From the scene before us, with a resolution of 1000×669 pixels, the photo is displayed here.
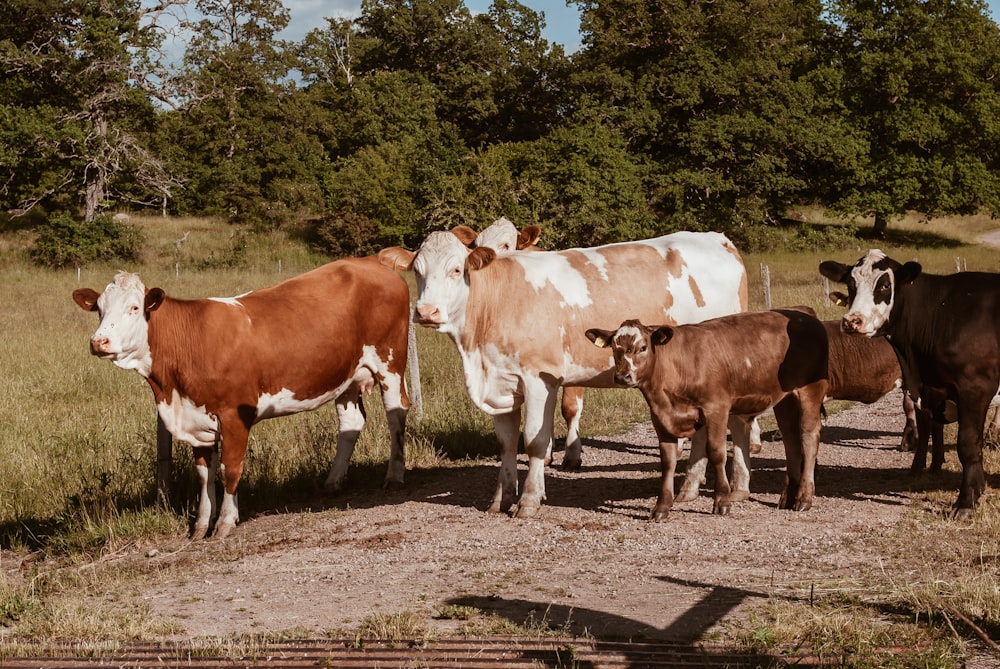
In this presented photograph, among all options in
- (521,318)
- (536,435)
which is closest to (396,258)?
(521,318)

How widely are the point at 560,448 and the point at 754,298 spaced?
713 inches

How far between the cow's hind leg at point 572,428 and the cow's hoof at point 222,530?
3635 mm

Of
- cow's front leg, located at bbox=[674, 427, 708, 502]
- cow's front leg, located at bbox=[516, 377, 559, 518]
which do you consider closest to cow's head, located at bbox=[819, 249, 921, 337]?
cow's front leg, located at bbox=[674, 427, 708, 502]

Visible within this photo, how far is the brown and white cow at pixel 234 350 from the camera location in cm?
856

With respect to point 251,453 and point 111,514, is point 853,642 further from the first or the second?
point 251,453

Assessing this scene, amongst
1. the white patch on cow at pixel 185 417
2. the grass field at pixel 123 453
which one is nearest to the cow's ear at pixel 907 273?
the grass field at pixel 123 453

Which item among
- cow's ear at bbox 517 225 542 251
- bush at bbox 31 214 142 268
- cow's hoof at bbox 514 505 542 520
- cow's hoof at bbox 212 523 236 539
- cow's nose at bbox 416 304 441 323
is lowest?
cow's hoof at bbox 212 523 236 539

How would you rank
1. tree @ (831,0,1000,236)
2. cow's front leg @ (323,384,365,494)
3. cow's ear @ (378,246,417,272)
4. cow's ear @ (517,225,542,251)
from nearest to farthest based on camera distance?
cow's ear @ (378,246,417,272), cow's front leg @ (323,384,365,494), cow's ear @ (517,225,542,251), tree @ (831,0,1000,236)

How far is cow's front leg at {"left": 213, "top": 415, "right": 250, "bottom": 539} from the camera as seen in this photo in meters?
8.79

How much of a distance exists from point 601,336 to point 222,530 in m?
3.43

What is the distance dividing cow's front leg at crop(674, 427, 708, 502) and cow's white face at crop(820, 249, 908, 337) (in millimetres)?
1541

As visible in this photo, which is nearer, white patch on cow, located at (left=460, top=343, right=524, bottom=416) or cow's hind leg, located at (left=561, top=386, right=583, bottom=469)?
white patch on cow, located at (left=460, top=343, right=524, bottom=416)

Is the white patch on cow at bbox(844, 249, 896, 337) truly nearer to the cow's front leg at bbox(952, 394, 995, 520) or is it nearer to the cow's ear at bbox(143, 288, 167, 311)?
the cow's front leg at bbox(952, 394, 995, 520)

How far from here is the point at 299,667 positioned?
17.0ft
